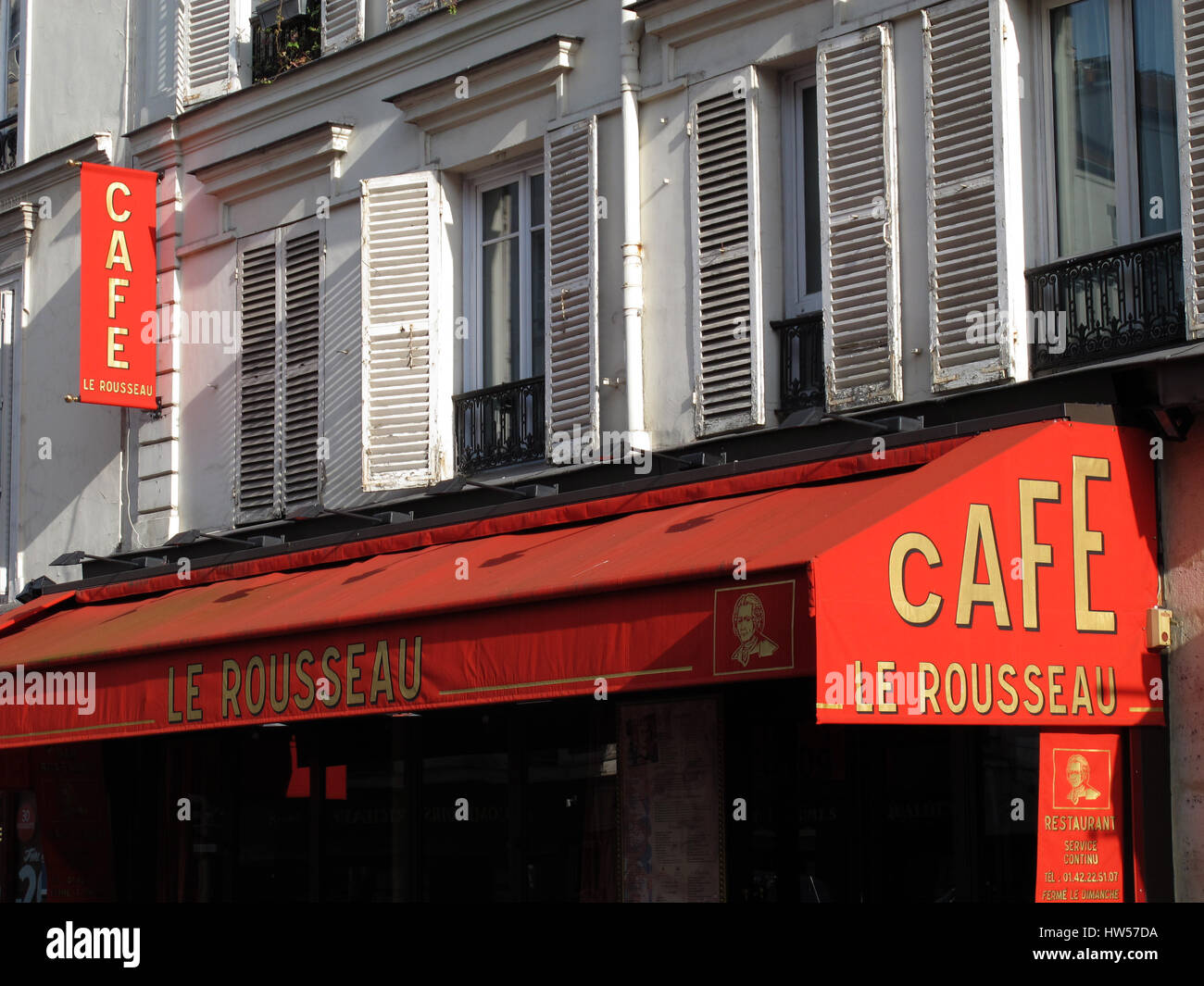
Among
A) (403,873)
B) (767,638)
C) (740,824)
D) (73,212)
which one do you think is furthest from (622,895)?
(73,212)

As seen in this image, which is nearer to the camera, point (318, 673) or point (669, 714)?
point (318, 673)

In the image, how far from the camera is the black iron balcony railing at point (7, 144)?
1689 centimetres

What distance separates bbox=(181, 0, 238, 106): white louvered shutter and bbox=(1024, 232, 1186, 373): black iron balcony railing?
7.52 m

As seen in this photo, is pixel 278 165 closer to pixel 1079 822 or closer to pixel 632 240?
pixel 632 240

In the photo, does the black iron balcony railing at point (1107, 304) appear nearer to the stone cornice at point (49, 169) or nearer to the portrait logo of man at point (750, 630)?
the portrait logo of man at point (750, 630)

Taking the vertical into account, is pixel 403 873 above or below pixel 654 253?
below

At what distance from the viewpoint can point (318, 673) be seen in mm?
10062

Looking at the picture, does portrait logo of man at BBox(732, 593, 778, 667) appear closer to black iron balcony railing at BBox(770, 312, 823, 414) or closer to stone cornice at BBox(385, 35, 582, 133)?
black iron balcony railing at BBox(770, 312, 823, 414)

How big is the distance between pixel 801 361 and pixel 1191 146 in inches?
102

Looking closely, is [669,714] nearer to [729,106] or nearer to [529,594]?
[529,594]

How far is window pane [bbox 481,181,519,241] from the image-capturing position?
1284cm

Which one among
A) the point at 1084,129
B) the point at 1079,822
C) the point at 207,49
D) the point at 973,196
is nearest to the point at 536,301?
the point at 973,196

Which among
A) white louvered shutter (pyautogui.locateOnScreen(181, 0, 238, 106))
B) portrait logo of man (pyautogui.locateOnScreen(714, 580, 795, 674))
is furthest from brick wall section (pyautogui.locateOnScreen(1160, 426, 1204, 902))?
white louvered shutter (pyautogui.locateOnScreen(181, 0, 238, 106))

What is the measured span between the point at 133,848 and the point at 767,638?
8.23 metres
